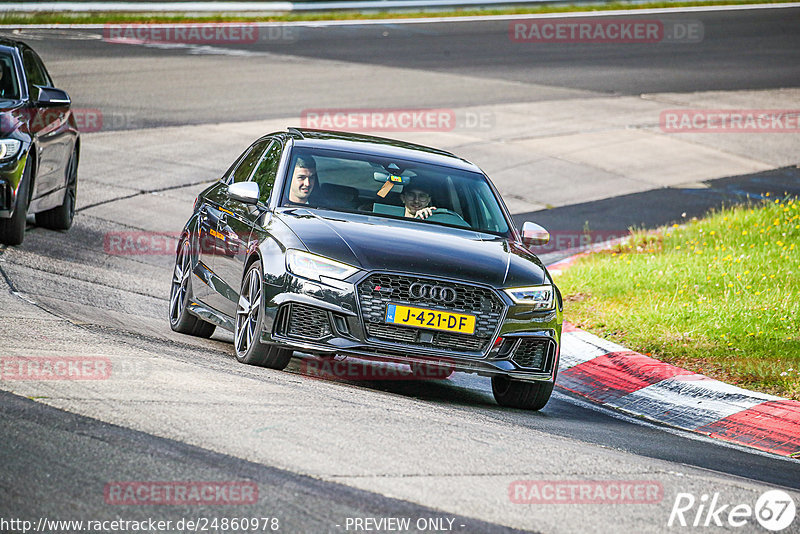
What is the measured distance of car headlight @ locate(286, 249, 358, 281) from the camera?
7604 mm

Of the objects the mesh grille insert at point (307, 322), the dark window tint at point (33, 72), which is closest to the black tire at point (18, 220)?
the dark window tint at point (33, 72)

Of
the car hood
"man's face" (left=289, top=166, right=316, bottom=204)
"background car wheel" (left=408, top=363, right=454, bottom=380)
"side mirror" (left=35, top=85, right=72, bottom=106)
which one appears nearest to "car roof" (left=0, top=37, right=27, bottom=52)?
"side mirror" (left=35, top=85, right=72, bottom=106)

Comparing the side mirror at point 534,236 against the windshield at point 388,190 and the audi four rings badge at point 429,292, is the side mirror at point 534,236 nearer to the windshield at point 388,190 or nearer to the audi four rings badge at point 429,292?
the windshield at point 388,190

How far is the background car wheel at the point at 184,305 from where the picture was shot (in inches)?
386

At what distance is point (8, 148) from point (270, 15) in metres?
23.4

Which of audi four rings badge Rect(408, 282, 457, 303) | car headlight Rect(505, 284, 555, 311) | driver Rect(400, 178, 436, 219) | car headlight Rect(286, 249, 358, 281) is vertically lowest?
car headlight Rect(505, 284, 555, 311)

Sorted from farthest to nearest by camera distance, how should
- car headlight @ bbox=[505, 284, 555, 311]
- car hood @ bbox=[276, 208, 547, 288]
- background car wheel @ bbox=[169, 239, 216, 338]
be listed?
background car wheel @ bbox=[169, 239, 216, 338]
car headlight @ bbox=[505, 284, 555, 311]
car hood @ bbox=[276, 208, 547, 288]

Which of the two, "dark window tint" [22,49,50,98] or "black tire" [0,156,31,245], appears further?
"dark window tint" [22,49,50,98]

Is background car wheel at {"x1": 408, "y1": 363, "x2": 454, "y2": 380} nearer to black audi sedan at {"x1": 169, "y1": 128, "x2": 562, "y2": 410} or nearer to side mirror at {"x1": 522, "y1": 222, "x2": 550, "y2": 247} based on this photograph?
black audi sedan at {"x1": 169, "y1": 128, "x2": 562, "y2": 410}

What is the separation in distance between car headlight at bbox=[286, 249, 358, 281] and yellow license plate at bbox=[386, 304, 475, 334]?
0.35 m

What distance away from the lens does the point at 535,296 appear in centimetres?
797

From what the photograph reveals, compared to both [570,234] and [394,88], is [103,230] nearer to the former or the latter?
[570,234]

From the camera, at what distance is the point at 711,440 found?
808cm

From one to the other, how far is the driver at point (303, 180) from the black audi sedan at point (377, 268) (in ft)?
0.04
